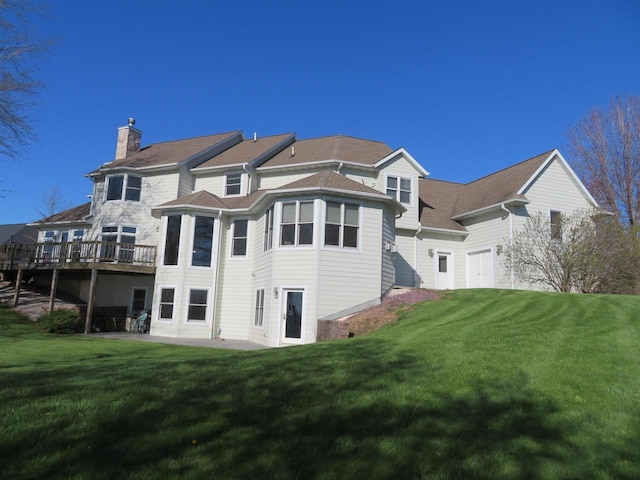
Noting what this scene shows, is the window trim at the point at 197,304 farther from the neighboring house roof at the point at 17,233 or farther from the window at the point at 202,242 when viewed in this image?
the neighboring house roof at the point at 17,233

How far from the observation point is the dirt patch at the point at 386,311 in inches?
543

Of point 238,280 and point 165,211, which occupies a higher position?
point 165,211

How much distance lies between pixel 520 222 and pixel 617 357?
13.7 m

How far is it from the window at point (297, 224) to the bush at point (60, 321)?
10.0 meters

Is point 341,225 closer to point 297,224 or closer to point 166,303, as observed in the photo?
point 297,224

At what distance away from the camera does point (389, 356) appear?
7434 millimetres

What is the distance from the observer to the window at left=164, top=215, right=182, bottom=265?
65.0 feet

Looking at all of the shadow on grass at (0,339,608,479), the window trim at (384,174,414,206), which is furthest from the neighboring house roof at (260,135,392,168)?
the shadow on grass at (0,339,608,479)

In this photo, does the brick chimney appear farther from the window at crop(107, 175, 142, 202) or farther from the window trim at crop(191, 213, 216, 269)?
the window trim at crop(191, 213, 216, 269)

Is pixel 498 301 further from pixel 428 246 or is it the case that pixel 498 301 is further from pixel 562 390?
pixel 562 390

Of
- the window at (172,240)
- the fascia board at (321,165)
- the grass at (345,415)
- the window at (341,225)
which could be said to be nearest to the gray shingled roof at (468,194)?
the fascia board at (321,165)

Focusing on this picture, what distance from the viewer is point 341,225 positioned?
52.4 feet

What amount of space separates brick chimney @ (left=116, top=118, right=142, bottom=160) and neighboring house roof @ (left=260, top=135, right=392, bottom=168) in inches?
377

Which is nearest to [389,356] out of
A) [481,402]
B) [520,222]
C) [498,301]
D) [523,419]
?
[481,402]
